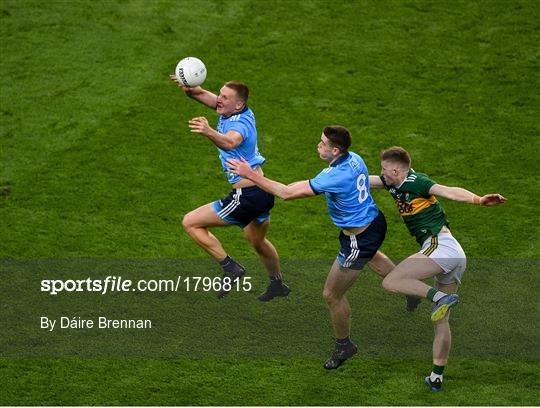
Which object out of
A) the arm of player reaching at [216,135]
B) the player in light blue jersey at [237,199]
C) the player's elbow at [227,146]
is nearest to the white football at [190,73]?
the player in light blue jersey at [237,199]

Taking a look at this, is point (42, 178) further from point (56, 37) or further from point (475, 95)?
point (475, 95)

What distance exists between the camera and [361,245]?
11.3m

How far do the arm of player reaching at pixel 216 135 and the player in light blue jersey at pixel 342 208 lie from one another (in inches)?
19.0

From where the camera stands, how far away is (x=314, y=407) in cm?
1095

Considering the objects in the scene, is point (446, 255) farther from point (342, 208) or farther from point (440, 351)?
point (342, 208)

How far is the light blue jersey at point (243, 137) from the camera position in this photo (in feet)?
40.0

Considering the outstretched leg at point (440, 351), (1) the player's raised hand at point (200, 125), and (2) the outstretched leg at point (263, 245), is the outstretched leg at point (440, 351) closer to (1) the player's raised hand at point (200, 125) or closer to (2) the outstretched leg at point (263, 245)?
(2) the outstretched leg at point (263, 245)

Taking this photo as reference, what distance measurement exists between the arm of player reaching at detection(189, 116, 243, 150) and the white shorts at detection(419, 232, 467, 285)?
222cm

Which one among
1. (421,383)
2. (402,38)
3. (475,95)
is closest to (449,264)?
(421,383)

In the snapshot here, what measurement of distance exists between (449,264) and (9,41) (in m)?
9.38

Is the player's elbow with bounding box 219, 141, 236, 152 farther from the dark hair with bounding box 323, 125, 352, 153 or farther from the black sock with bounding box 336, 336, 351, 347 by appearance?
the black sock with bounding box 336, 336, 351, 347

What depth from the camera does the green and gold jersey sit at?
11164 mm

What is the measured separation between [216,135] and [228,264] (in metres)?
1.64

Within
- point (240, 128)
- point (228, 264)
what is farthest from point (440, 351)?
point (240, 128)
